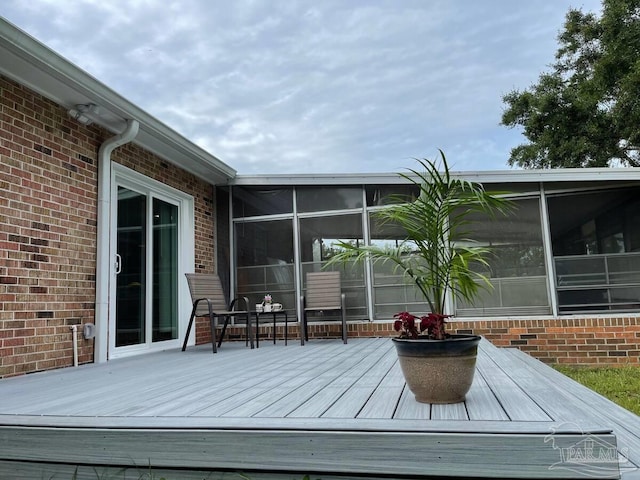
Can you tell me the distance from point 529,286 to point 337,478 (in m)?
4.79

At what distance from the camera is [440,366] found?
1911 mm

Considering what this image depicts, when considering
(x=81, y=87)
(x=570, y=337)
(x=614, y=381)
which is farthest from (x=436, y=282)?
(x=570, y=337)

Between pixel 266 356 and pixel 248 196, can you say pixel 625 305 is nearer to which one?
pixel 266 356

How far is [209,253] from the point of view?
6.48 metres

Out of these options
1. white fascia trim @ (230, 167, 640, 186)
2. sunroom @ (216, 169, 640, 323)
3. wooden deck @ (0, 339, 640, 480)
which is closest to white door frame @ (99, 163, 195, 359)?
sunroom @ (216, 169, 640, 323)

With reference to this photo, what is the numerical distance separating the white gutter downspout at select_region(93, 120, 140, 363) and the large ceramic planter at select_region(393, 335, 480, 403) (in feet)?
10.5

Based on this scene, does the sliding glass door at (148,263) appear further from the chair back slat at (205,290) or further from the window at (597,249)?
the window at (597,249)

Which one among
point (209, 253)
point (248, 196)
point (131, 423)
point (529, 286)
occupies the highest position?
point (248, 196)

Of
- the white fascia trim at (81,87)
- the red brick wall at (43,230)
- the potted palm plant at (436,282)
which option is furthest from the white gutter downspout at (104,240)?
the potted palm plant at (436,282)

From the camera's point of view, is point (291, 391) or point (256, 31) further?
point (256, 31)

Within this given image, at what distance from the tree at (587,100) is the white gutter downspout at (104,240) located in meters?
10.5

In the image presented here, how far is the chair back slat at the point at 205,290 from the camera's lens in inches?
204

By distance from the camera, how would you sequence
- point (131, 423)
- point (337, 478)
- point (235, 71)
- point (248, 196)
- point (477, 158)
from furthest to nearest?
point (477, 158) < point (235, 71) < point (248, 196) < point (131, 423) < point (337, 478)

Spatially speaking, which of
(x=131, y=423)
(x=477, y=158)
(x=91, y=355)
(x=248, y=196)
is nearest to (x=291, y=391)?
(x=131, y=423)
